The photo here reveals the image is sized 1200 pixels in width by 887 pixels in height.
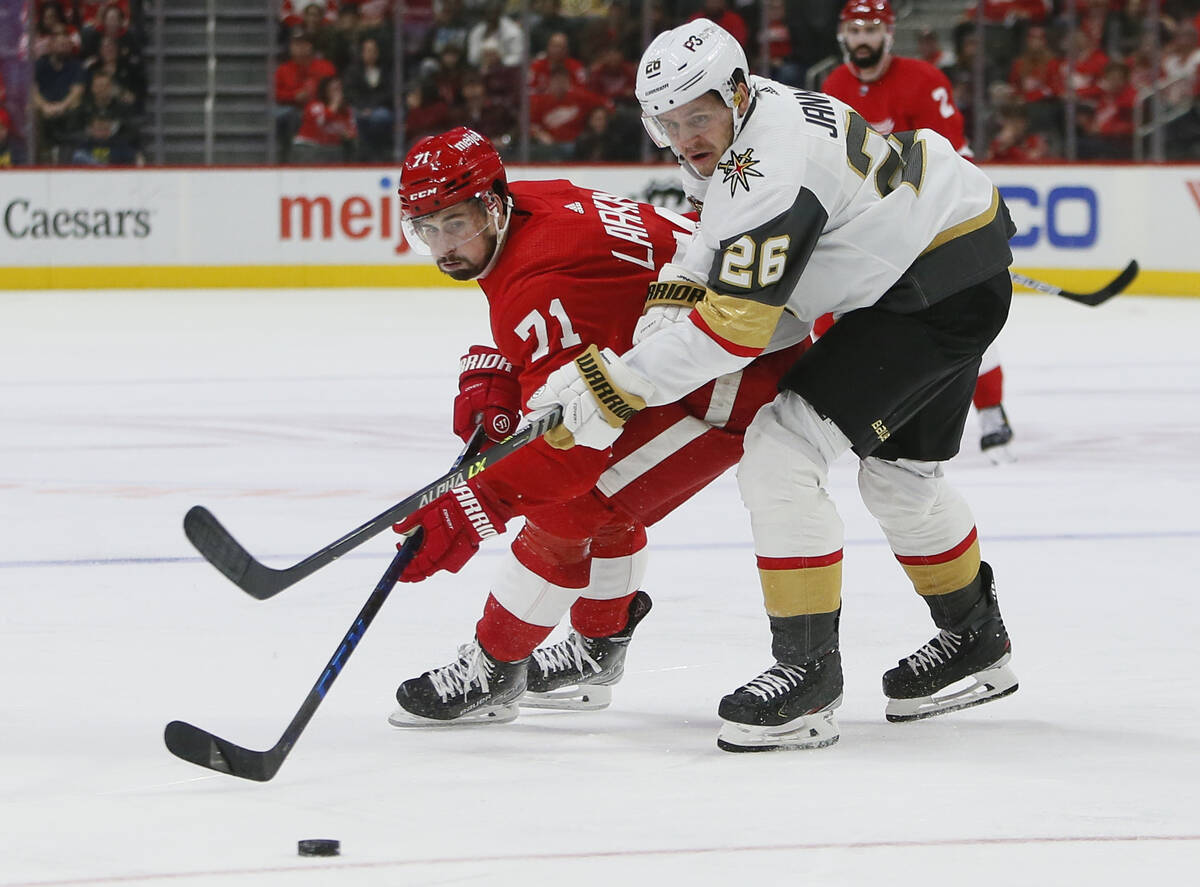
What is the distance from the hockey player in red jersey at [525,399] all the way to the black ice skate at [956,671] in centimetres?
41

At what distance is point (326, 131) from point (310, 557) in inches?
336

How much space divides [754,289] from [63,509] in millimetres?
2506

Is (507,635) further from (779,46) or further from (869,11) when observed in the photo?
(779,46)

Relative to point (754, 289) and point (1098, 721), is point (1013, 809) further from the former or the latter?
point (754, 289)

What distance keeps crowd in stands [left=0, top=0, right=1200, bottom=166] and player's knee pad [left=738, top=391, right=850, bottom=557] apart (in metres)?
8.12

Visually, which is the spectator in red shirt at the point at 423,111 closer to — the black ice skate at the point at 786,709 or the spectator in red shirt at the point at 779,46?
the spectator in red shirt at the point at 779,46

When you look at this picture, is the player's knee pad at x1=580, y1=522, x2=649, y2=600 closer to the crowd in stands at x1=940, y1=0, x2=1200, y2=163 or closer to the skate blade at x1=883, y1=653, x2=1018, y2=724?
the skate blade at x1=883, y1=653, x2=1018, y2=724

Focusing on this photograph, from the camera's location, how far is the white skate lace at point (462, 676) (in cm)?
272

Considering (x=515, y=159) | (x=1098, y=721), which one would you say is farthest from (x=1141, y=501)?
(x=515, y=159)

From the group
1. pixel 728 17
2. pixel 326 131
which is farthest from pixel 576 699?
pixel 728 17

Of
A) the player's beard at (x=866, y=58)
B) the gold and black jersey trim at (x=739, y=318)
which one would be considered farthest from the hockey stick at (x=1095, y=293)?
the gold and black jersey trim at (x=739, y=318)

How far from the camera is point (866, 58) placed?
18.7 feet

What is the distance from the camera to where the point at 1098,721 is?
2682mm

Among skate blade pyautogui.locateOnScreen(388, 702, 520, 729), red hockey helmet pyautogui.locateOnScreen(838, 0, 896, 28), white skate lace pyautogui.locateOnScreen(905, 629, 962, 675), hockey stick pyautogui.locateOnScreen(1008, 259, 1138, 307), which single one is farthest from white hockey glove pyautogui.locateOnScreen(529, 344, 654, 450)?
red hockey helmet pyautogui.locateOnScreen(838, 0, 896, 28)
